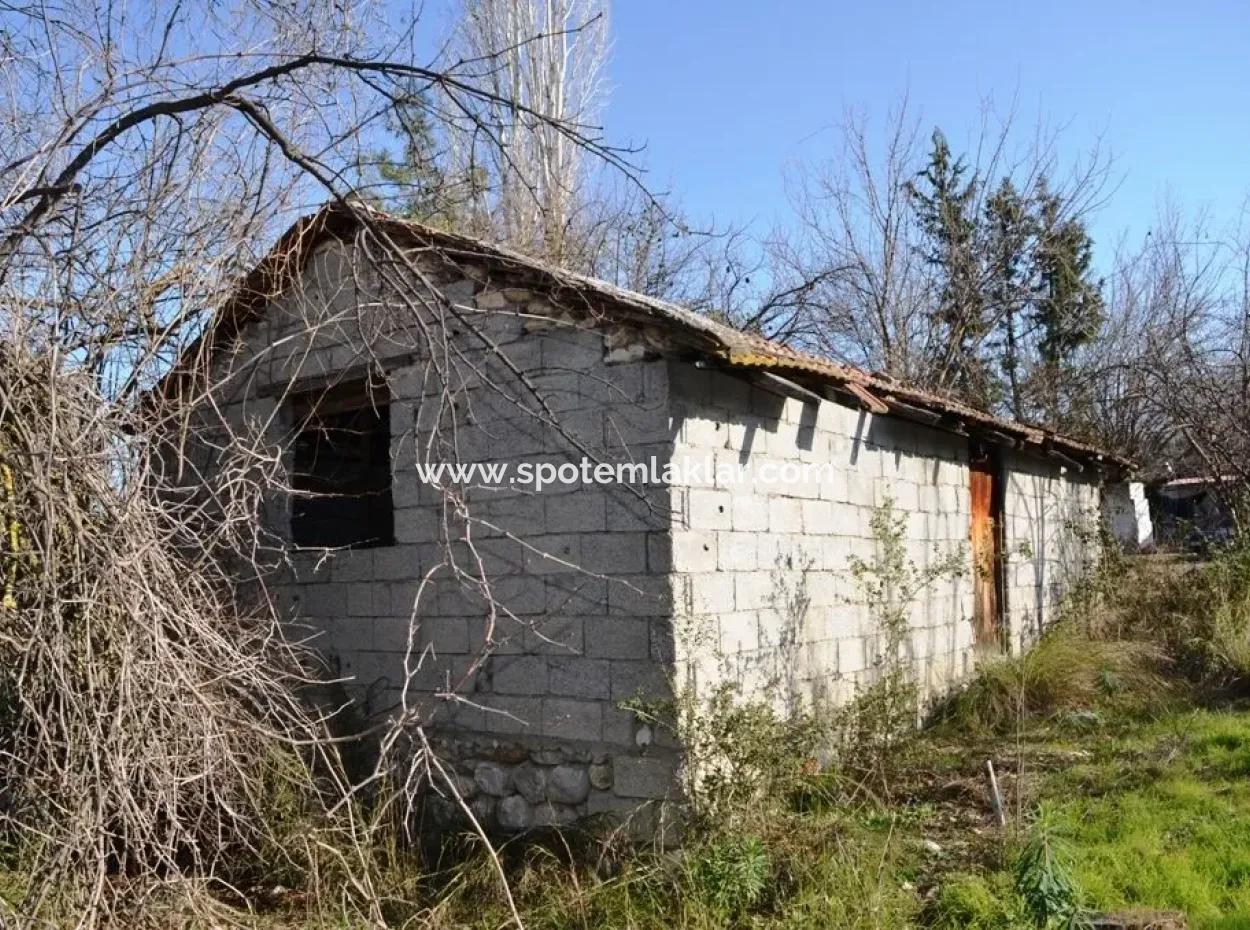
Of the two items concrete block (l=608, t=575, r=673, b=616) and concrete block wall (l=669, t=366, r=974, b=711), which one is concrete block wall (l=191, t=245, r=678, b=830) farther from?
concrete block wall (l=669, t=366, r=974, b=711)

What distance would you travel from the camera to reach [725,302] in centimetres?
1669

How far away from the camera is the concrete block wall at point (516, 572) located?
5.53m

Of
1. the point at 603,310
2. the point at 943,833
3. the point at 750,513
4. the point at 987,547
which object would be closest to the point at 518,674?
the point at 750,513

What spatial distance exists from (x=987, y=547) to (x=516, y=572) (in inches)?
203

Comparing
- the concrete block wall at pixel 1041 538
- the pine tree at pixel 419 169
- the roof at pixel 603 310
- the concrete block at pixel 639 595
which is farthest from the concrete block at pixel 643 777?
the concrete block wall at pixel 1041 538

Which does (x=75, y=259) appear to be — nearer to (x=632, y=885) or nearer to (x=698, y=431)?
(x=698, y=431)

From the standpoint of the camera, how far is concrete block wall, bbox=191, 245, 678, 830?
5531 millimetres

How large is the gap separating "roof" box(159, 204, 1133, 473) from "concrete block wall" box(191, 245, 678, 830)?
21 centimetres

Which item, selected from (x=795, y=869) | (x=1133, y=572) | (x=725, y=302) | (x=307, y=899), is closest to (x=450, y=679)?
(x=307, y=899)

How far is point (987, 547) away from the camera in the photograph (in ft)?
31.1

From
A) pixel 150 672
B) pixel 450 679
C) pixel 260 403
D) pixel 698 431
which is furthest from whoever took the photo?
pixel 260 403

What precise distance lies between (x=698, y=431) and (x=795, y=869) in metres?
2.22

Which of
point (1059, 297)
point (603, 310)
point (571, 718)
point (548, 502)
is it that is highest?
point (1059, 297)

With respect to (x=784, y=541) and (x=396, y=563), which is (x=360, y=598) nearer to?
(x=396, y=563)
